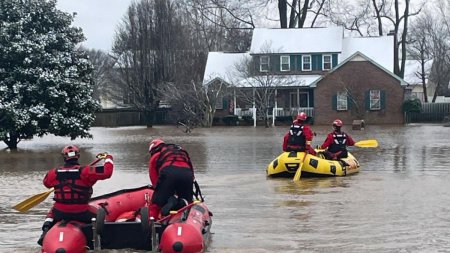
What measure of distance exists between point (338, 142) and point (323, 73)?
3899cm

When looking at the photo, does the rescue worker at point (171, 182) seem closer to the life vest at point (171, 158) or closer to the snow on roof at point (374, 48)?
the life vest at point (171, 158)

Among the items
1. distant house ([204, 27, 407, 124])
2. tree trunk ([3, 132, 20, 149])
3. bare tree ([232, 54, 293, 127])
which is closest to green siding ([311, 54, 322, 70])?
distant house ([204, 27, 407, 124])

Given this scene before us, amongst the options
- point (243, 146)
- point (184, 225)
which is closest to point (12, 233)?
point (184, 225)

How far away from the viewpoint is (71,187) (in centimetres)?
1042

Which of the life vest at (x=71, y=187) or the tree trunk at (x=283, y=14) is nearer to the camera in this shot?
the life vest at (x=71, y=187)

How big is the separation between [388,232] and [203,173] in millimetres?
10413

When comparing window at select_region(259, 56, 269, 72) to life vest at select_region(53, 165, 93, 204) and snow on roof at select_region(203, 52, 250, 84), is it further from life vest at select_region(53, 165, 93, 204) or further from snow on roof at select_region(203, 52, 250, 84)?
life vest at select_region(53, 165, 93, 204)

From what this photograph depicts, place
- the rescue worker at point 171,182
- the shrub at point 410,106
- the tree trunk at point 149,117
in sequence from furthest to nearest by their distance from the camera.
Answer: the tree trunk at point 149,117 < the shrub at point 410,106 < the rescue worker at point 171,182

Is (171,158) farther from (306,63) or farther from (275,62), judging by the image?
(306,63)

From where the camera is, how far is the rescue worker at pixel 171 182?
36.1ft

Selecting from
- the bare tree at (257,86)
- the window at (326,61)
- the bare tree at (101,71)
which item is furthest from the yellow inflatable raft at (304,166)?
the bare tree at (101,71)

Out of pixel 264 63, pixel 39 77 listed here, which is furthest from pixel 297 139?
pixel 264 63

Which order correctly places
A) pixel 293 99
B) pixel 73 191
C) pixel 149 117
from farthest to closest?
1. pixel 149 117
2. pixel 293 99
3. pixel 73 191

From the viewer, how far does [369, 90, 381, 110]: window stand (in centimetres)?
5569
